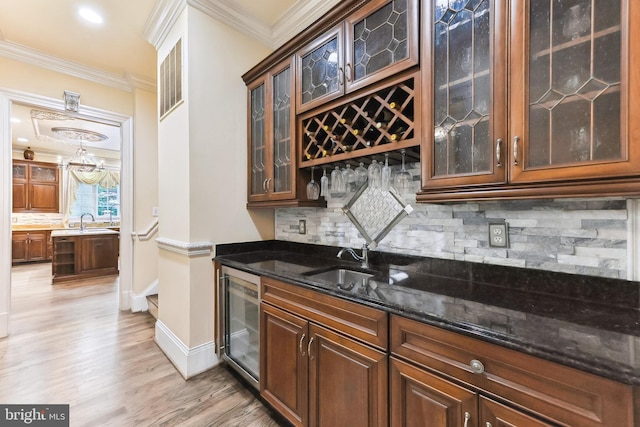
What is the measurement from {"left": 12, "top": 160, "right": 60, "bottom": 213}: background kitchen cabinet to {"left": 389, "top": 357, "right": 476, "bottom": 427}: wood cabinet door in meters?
9.35

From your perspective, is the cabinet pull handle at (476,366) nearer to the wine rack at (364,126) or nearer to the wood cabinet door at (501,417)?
the wood cabinet door at (501,417)

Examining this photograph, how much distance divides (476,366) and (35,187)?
9.66m

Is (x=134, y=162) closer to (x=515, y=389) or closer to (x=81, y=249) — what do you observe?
(x=81, y=249)

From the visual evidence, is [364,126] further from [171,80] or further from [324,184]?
[171,80]

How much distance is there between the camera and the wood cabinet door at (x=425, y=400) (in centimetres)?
88

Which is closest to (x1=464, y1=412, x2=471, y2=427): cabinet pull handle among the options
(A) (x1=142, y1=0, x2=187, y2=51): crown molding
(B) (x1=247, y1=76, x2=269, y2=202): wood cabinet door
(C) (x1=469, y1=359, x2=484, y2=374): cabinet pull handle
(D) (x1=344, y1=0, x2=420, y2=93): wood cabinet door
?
(C) (x1=469, y1=359, x2=484, y2=374): cabinet pull handle

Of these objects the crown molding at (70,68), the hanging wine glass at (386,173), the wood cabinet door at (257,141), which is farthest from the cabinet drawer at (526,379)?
the crown molding at (70,68)

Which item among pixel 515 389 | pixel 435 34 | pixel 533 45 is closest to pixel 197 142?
pixel 435 34

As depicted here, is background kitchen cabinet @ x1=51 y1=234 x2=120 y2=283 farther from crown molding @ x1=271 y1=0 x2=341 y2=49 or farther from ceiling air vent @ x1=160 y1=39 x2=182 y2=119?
crown molding @ x1=271 y1=0 x2=341 y2=49

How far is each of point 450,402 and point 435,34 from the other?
60.3 inches

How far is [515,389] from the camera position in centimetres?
78

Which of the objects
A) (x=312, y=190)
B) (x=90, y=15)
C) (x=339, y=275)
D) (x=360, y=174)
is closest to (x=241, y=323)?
(x=339, y=275)

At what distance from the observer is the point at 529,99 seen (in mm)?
1010

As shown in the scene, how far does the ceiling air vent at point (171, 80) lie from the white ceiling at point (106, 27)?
0.34 meters
